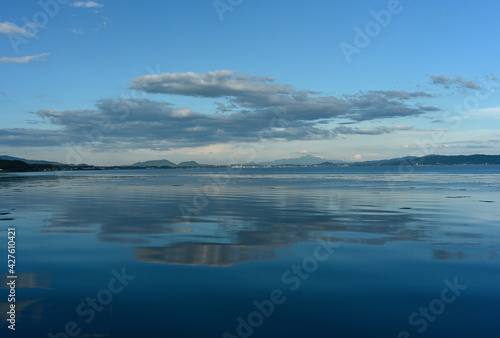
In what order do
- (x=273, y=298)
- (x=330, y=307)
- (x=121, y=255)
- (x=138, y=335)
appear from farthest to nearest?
(x=121, y=255), (x=273, y=298), (x=330, y=307), (x=138, y=335)

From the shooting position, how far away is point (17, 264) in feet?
45.1

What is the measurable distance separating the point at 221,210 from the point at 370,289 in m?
20.2

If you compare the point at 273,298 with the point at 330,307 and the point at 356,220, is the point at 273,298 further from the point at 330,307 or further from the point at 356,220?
the point at 356,220

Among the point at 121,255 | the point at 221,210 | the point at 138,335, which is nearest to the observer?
the point at 138,335

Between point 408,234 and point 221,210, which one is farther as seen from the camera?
point 221,210

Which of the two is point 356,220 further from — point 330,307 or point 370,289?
point 330,307

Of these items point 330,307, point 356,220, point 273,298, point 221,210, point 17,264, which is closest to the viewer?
point 330,307

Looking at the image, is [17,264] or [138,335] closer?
[138,335]

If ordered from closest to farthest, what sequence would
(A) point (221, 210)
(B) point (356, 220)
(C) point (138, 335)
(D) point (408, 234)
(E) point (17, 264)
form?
(C) point (138, 335) → (E) point (17, 264) → (D) point (408, 234) → (B) point (356, 220) → (A) point (221, 210)

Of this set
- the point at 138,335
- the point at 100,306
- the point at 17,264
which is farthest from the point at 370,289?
the point at 17,264

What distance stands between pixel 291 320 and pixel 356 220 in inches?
644

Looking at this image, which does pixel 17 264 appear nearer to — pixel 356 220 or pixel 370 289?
pixel 370 289

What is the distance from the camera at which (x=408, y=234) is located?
1952cm

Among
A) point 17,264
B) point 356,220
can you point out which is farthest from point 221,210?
point 17,264
